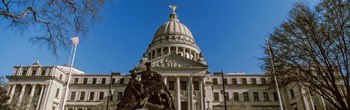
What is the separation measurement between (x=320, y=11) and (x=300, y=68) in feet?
13.5

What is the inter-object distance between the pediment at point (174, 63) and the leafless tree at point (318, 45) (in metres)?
26.6

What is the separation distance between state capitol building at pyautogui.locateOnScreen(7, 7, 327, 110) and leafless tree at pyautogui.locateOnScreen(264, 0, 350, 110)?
24991 mm

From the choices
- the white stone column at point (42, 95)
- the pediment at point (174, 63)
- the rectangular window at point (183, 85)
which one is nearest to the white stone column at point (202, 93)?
the pediment at point (174, 63)

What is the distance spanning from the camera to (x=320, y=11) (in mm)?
13219

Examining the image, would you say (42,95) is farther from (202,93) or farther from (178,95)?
(202,93)

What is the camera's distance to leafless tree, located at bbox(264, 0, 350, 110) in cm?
1230

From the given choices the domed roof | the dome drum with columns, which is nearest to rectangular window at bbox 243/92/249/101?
the dome drum with columns

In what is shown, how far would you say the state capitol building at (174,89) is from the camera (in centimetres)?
4041

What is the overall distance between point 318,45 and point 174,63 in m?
31.7

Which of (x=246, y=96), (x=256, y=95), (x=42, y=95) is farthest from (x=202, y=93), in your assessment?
(x=42, y=95)

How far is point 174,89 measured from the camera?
4125 centimetres

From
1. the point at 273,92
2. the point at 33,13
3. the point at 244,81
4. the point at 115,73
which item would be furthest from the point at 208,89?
the point at 33,13

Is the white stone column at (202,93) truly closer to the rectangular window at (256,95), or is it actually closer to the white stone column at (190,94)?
the white stone column at (190,94)

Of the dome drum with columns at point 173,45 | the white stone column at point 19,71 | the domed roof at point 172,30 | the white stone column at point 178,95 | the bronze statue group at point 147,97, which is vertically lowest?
the bronze statue group at point 147,97
